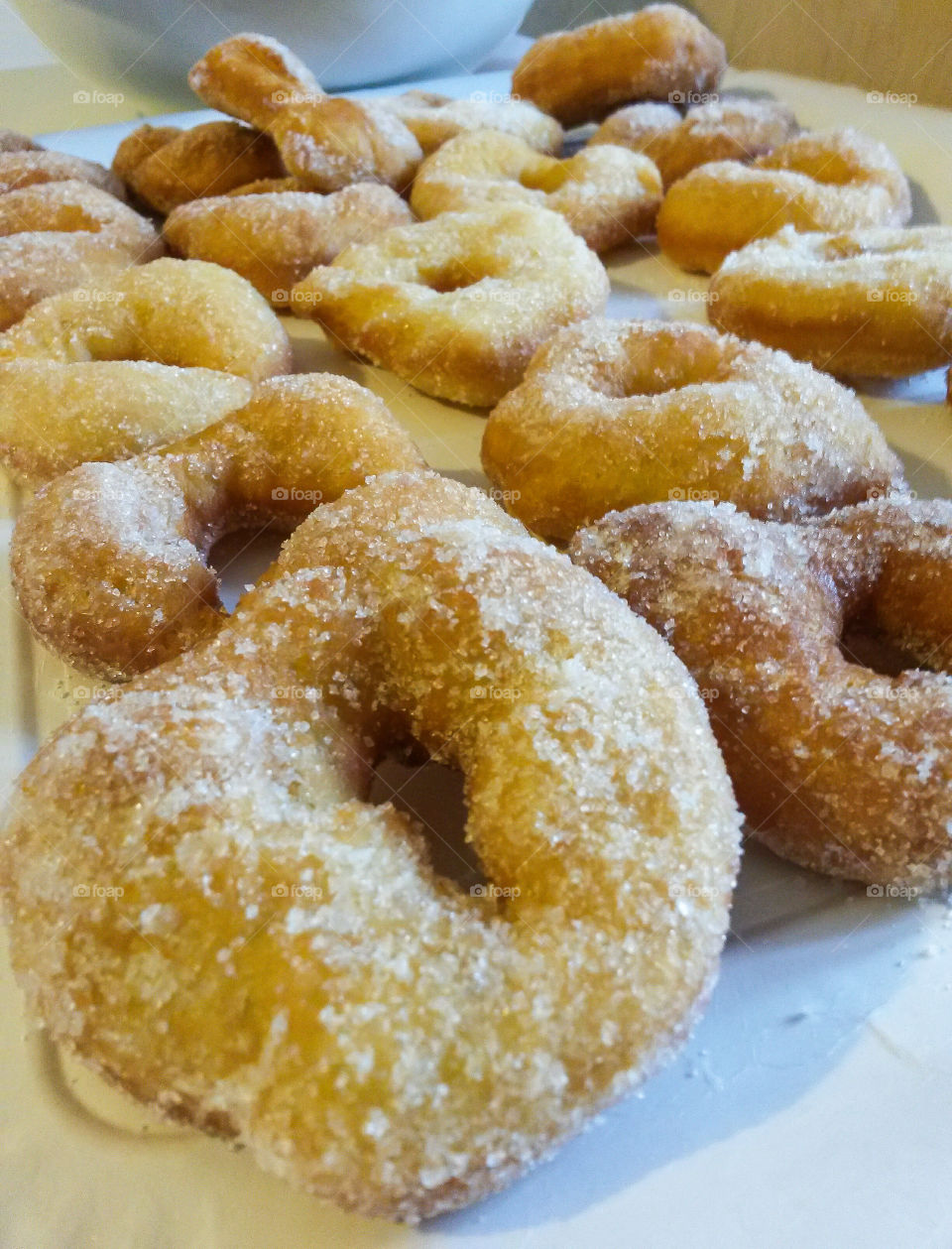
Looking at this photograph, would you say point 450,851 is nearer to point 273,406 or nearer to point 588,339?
point 273,406

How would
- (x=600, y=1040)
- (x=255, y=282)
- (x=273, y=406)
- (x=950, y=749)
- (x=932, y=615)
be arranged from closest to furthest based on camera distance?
(x=600, y=1040) → (x=950, y=749) → (x=932, y=615) → (x=273, y=406) → (x=255, y=282)

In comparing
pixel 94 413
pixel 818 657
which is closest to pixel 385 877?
pixel 818 657

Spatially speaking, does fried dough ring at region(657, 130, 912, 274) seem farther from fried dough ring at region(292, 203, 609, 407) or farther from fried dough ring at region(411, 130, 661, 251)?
fried dough ring at region(292, 203, 609, 407)

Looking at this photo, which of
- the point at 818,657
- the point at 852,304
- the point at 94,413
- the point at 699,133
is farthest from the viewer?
the point at 699,133

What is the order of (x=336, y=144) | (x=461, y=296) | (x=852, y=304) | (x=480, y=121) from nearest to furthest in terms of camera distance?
(x=852, y=304), (x=461, y=296), (x=336, y=144), (x=480, y=121)

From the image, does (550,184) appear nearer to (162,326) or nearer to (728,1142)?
(162,326)

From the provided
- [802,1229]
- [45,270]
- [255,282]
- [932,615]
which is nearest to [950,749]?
[932,615]
